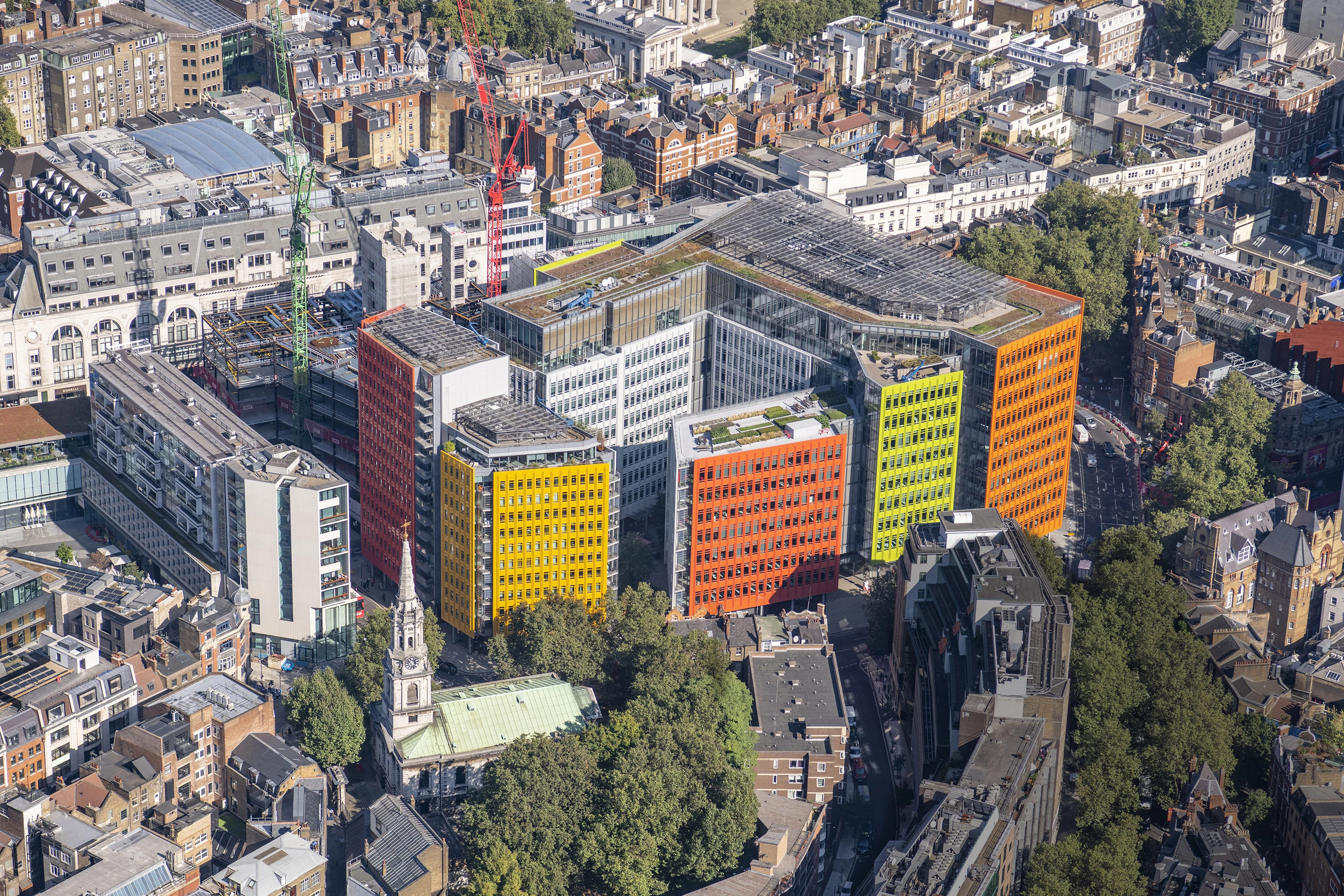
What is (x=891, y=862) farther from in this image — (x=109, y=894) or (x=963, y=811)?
(x=109, y=894)

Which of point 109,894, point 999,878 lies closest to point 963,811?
point 999,878

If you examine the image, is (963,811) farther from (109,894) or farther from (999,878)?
(109,894)

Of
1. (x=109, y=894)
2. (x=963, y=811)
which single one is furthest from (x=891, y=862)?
(x=109, y=894)

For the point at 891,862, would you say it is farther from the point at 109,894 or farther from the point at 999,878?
the point at 109,894
